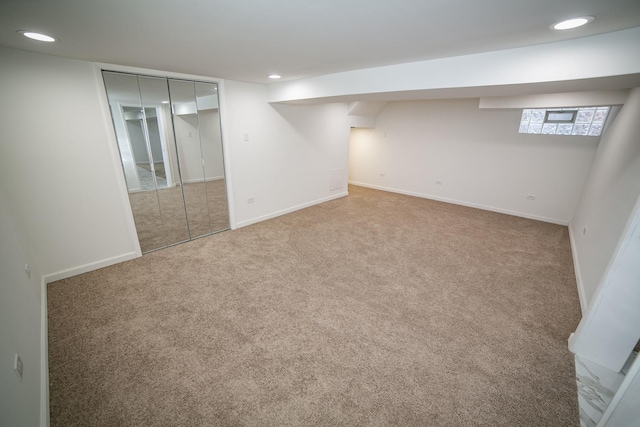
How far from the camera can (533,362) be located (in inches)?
76.6

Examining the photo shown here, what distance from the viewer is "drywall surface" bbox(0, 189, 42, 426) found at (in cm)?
118

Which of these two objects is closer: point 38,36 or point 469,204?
point 38,36

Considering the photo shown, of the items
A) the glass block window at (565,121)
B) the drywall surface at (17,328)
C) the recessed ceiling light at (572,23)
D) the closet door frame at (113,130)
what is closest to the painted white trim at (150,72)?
the closet door frame at (113,130)

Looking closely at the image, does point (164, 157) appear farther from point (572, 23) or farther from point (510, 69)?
point (572, 23)

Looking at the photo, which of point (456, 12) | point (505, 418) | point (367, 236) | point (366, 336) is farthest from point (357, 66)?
point (505, 418)

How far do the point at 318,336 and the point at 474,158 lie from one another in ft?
17.0

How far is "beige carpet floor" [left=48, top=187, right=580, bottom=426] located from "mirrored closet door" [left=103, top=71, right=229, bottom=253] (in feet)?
1.49

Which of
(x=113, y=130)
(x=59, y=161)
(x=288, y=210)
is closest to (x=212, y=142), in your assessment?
(x=113, y=130)

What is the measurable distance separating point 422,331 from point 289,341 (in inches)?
46.1

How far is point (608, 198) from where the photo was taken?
9.34 feet

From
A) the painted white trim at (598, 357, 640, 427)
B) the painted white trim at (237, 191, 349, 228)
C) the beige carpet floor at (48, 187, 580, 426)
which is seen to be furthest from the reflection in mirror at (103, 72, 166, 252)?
the painted white trim at (598, 357, 640, 427)

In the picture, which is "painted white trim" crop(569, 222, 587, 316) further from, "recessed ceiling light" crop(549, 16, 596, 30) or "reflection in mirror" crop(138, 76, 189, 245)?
"reflection in mirror" crop(138, 76, 189, 245)

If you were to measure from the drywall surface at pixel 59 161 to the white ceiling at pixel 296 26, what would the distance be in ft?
0.85

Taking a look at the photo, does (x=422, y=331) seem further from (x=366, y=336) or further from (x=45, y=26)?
(x=45, y=26)
